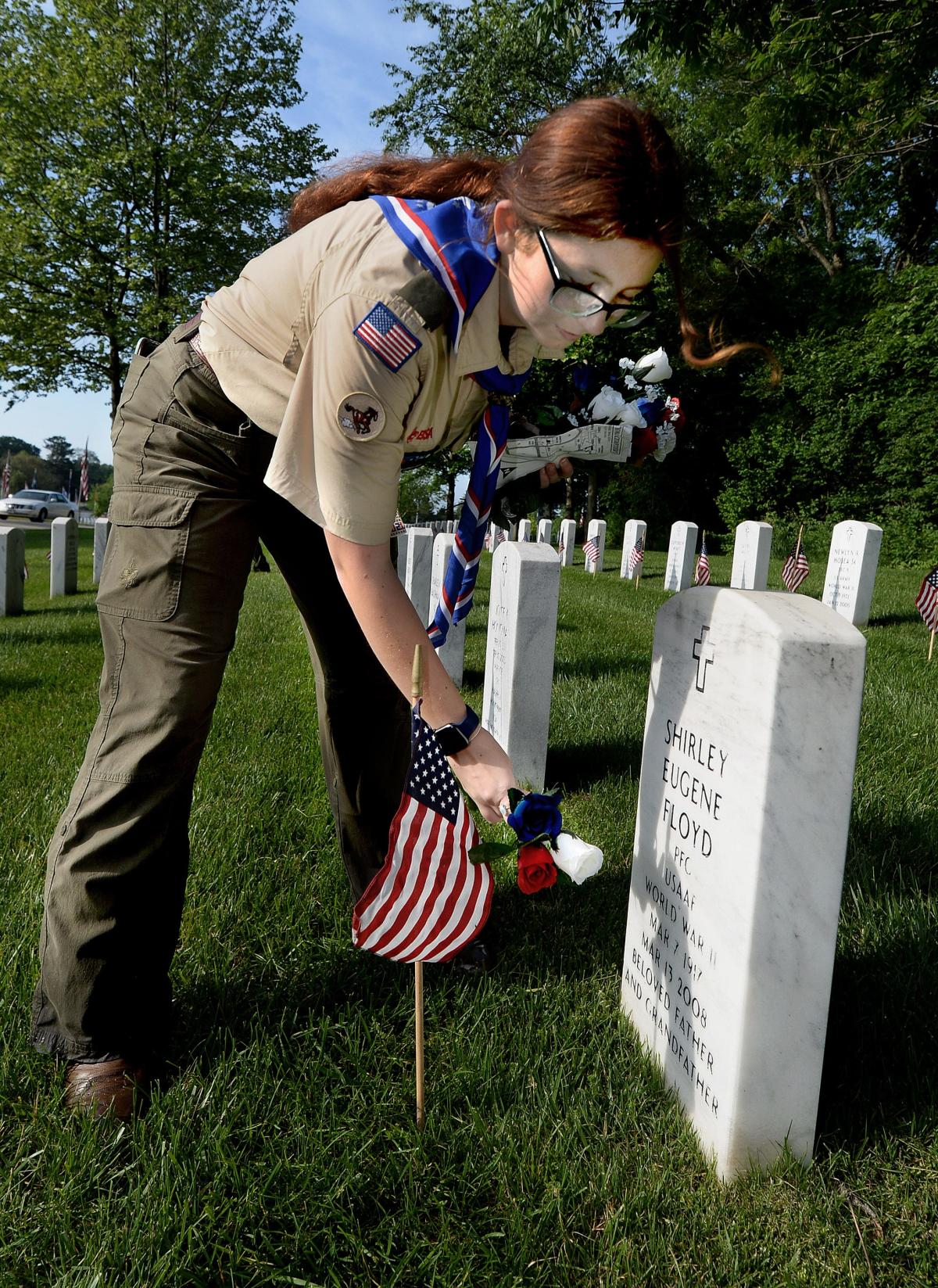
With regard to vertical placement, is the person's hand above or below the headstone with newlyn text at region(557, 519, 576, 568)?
below

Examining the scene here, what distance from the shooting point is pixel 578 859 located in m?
1.59

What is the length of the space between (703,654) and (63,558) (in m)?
11.6

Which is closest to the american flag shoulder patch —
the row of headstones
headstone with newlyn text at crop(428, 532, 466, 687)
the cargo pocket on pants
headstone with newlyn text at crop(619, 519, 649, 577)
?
the cargo pocket on pants

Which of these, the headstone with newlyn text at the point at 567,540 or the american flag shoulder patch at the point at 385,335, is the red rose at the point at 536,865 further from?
the headstone with newlyn text at the point at 567,540

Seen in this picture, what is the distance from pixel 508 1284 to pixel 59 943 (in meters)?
1.11

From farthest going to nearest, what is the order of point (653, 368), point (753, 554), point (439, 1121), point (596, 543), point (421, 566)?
point (596, 543)
point (753, 554)
point (421, 566)
point (653, 368)
point (439, 1121)

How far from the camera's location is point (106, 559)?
1.98 m

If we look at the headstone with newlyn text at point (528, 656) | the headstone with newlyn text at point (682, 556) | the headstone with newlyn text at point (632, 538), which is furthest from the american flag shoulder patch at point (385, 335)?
the headstone with newlyn text at point (632, 538)

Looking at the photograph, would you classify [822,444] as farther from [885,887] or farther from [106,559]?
[106,559]

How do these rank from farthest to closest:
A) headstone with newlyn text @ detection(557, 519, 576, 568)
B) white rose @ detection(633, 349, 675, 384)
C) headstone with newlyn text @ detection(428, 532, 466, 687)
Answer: headstone with newlyn text @ detection(557, 519, 576, 568) → headstone with newlyn text @ detection(428, 532, 466, 687) → white rose @ detection(633, 349, 675, 384)

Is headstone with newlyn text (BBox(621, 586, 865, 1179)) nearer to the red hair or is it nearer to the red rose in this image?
the red rose

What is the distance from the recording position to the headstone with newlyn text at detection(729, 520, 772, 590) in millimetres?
11148

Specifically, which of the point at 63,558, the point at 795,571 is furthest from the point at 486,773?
the point at 63,558

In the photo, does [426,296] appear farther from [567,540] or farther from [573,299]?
[567,540]
